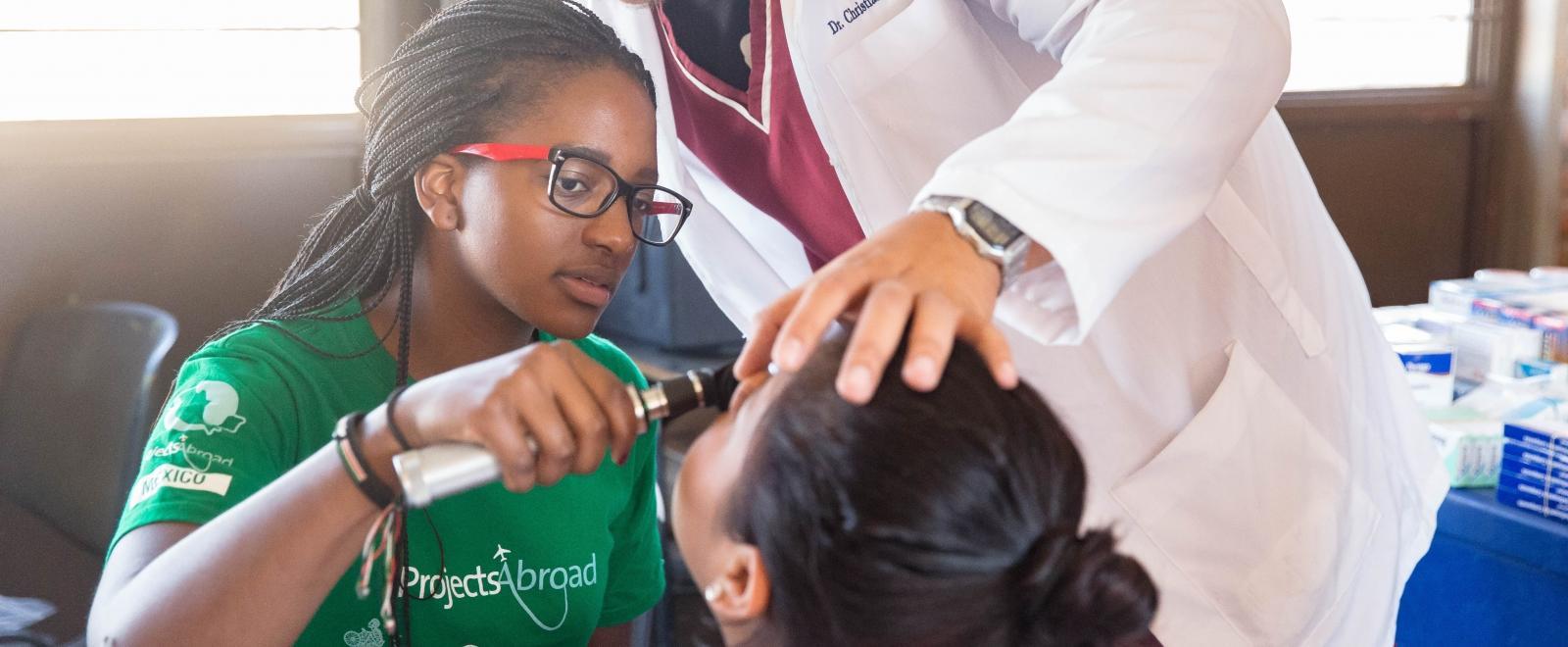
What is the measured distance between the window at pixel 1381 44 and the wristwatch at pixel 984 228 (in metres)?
3.48

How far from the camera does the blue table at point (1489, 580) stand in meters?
1.49

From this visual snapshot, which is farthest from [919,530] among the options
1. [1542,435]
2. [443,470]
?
[1542,435]

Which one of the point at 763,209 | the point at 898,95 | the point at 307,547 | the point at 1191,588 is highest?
the point at 898,95

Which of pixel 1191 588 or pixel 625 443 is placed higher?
pixel 625 443

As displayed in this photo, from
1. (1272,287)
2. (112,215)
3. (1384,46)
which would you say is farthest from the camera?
(1384,46)

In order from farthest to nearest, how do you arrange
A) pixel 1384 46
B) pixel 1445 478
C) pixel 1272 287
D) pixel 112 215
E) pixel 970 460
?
pixel 1384 46
pixel 112 215
pixel 1445 478
pixel 1272 287
pixel 970 460

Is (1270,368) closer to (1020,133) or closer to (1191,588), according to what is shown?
(1191,588)

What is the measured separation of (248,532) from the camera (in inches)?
32.6

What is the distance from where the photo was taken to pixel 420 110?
123 cm

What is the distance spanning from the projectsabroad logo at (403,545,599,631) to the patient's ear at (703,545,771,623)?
412 millimetres

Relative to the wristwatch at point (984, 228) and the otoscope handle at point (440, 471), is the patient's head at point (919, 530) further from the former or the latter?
the otoscope handle at point (440, 471)

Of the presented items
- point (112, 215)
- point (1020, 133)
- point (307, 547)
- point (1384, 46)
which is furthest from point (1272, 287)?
point (1384, 46)

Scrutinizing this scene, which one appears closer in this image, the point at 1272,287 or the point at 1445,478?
the point at 1272,287

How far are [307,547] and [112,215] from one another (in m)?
2.12
